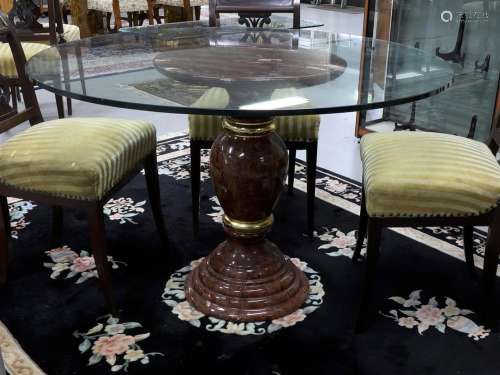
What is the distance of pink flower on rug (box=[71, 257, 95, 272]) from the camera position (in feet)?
6.46

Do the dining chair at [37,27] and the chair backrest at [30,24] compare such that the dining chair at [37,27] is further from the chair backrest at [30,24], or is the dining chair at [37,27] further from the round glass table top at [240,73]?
the round glass table top at [240,73]

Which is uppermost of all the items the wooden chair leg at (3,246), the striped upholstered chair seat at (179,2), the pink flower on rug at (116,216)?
the striped upholstered chair seat at (179,2)

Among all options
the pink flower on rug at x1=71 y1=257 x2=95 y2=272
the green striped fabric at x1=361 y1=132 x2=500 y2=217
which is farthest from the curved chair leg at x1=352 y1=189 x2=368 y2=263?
the pink flower on rug at x1=71 y1=257 x2=95 y2=272

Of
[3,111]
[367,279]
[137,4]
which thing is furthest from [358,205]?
[137,4]

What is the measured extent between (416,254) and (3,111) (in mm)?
1538

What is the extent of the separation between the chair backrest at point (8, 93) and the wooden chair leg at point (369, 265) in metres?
1.19

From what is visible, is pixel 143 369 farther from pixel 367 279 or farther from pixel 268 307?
pixel 367 279

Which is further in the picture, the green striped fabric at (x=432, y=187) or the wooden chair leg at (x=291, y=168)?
the wooden chair leg at (x=291, y=168)

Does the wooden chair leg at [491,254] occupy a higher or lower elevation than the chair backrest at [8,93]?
lower

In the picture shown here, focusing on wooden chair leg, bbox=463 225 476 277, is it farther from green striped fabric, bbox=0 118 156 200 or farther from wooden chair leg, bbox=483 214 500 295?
green striped fabric, bbox=0 118 156 200

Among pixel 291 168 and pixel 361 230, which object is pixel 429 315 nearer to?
pixel 361 230

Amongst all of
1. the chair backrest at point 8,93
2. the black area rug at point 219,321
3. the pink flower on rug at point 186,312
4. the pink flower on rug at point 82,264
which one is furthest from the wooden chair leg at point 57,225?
the pink flower on rug at point 186,312

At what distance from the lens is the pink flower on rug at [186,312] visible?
5.65ft

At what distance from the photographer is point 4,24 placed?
1.96 meters
